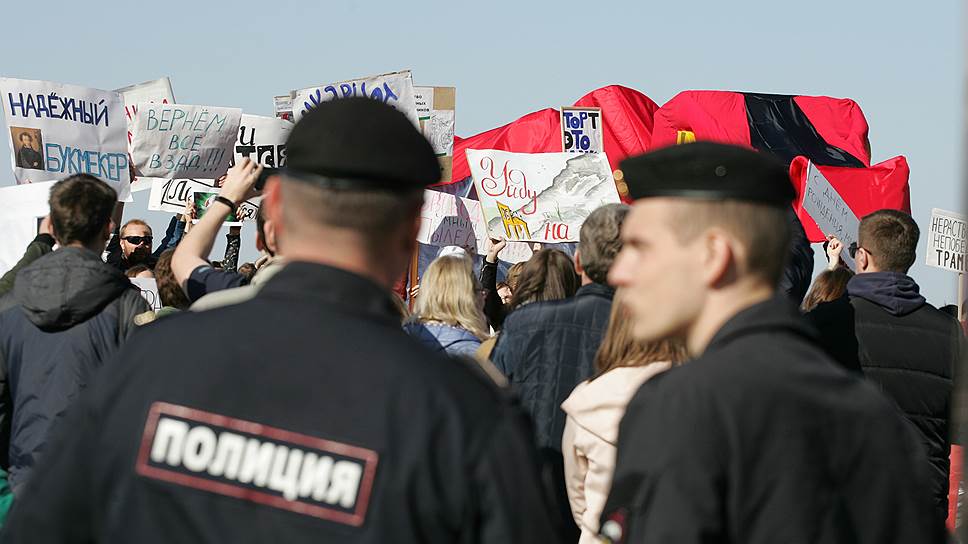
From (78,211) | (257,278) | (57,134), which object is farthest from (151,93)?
(257,278)

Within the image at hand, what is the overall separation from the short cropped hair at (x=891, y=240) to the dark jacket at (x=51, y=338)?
315cm

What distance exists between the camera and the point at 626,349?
3818 mm

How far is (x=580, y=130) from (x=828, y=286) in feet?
26.3

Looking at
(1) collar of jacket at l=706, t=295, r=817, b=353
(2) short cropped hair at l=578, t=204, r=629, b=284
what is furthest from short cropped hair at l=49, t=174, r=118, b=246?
(1) collar of jacket at l=706, t=295, r=817, b=353

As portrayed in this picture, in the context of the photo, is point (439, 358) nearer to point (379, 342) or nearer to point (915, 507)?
point (379, 342)

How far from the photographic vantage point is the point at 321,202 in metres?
1.87

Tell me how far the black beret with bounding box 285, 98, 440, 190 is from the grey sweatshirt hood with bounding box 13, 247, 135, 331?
281 cm

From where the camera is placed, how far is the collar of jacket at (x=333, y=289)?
5.93 ft

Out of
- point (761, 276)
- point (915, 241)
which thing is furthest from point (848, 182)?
point (761, 276)

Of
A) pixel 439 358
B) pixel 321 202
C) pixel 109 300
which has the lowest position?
pixel 109 300

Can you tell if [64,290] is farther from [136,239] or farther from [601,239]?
[136,239]

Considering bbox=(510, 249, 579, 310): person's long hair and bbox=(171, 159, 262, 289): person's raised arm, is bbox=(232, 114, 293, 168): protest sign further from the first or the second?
bbox=(171, 159, 262, 289): person's raised arm

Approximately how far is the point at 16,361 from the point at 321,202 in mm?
3045

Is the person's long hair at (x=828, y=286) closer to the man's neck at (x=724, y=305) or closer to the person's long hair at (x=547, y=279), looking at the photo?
the person's long hair at (x=547, y=279)
